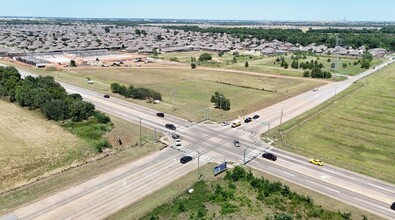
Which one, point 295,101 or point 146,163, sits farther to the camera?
point 295,101

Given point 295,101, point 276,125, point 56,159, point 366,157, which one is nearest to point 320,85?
point 295,101

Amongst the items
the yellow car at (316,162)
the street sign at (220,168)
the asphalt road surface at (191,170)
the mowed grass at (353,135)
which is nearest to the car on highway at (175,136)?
the asphalt road surface at (191,170)

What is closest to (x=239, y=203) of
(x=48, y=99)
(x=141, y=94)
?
(x=48, y=99)

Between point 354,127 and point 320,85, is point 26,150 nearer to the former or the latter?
point 354,127

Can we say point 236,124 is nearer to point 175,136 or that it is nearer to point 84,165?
point 175,136

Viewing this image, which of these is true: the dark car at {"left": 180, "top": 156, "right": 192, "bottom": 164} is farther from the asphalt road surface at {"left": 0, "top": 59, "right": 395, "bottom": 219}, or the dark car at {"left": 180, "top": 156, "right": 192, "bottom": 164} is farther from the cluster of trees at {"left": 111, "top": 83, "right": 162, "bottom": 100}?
the cluster of trees at {"left": 111, "top": 83, "right": 162, "bottom": 100}

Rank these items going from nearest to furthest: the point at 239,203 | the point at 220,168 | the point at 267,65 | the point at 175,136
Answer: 1. the point at 239,203
2. the point at 220,168
3. the point at 175,136
4. the point at 267,65

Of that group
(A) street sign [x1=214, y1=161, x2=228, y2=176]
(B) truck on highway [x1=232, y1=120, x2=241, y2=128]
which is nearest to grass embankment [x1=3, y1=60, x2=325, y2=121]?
(B) truck on highway [x1=232, y1=120, x2=241, y2=128]
